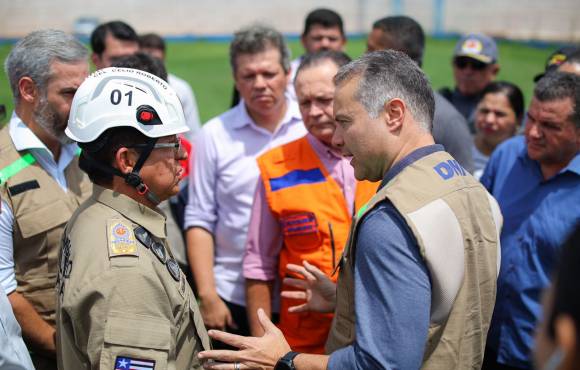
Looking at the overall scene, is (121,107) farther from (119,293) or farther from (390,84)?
(390,84)

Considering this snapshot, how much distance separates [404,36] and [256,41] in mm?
1090

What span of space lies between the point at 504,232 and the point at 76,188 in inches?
93.6

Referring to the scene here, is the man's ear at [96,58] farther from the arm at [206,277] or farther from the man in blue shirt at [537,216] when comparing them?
the man in blue shirt at [537,216]

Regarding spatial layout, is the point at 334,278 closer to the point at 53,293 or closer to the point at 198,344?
the point at 198,344

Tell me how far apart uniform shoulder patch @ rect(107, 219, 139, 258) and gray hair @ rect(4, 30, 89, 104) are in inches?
Answer: 46.0

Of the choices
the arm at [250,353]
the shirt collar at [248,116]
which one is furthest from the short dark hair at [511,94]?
the arm at [250,353]

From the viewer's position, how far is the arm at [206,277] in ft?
11.6

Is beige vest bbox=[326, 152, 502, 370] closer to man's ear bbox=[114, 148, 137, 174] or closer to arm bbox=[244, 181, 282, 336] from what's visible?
man's ear bbox=[114, 148, 137, 174]

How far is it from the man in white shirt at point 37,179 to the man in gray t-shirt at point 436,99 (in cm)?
206

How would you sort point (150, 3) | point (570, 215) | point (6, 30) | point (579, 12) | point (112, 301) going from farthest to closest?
point (150, 3) < point (6, 30) < point (579, 12) < point (570, 215) < point (112, 301)

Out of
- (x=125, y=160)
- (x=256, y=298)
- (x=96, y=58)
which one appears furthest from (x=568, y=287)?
(x=96, y=58)

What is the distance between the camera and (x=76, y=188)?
3.11 meters

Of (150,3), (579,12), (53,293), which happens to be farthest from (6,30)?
(53,293)

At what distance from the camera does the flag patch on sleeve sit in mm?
1913
